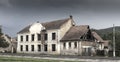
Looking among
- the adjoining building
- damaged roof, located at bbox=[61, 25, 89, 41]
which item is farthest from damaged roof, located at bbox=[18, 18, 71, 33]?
damaged roof, located at bbox=[61, 25, 89, 41]

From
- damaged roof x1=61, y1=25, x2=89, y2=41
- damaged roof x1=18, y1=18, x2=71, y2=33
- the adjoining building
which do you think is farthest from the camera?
damaged roof x1=18, y1=18, x2=71, y2=33

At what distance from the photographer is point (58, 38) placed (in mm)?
71000

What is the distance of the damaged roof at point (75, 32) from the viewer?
217 ft

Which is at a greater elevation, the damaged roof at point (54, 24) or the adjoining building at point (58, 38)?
the damaged roof at point (54, 24)

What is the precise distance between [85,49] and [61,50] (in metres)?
6.63

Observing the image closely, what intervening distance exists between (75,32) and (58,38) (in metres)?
4.58

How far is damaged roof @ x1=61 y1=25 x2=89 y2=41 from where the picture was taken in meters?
66.3

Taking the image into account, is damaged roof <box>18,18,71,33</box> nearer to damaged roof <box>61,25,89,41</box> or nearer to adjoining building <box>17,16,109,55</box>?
adjoining building <box>17,16,109,55</box>

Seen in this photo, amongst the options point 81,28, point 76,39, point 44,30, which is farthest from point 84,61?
point 44,30

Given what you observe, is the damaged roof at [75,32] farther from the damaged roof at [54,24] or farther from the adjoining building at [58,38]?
the damaged roof at [54,24]

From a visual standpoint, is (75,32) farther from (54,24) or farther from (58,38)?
(54,24)

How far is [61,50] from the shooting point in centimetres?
7006

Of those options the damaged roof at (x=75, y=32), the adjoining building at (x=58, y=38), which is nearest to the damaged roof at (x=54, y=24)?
the adjoining building at (x=58, y=38)

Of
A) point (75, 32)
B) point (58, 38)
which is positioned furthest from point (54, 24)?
point (75, 32)
